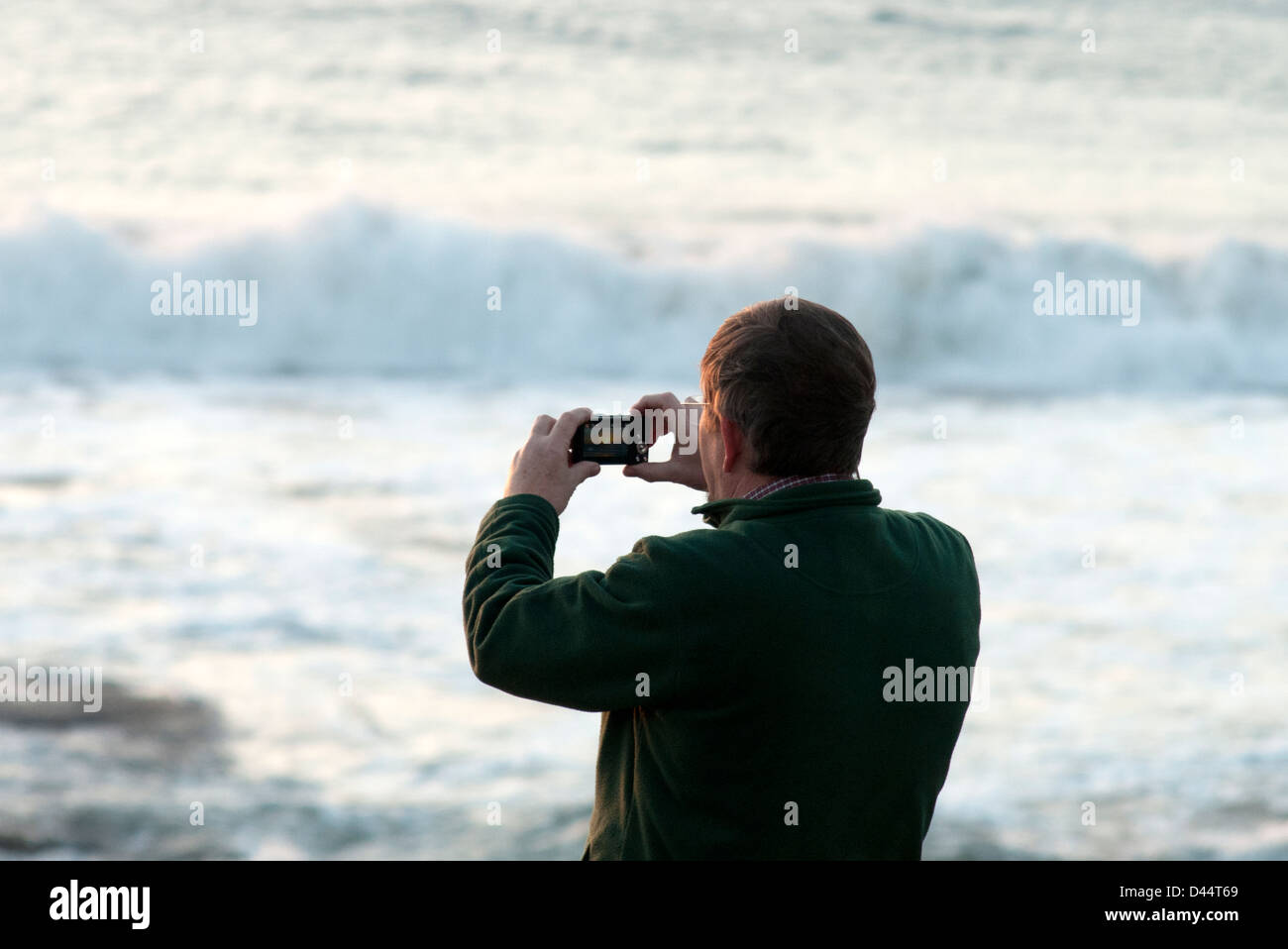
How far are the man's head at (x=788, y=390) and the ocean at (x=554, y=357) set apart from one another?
2953 millimetres

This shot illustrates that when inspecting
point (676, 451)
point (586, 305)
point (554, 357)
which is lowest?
point (676, 451)

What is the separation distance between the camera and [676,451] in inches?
66.2

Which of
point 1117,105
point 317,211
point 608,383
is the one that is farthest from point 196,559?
point 1117,105

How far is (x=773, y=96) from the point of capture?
1458 cm

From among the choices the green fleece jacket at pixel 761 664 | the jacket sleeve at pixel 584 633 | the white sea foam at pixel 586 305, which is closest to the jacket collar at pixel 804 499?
the green fleece jacket at pixel 761 664

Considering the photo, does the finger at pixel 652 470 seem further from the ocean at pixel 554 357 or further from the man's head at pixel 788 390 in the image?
the ocean at pixel 554 357

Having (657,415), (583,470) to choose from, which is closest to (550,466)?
(583,470)

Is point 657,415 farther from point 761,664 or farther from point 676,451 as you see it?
point 761,664

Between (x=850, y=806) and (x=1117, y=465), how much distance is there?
7.49 m

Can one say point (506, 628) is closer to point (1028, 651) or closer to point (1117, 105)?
point (1028, 651)

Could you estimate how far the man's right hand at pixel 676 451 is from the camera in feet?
5.29

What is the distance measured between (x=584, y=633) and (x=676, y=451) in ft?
1.41

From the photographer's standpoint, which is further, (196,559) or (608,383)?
(608,383)

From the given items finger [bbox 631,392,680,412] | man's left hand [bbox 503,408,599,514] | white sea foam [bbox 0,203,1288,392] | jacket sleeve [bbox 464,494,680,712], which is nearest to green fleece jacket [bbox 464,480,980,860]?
jacket sleeve [bbox 464,494,680,712]
